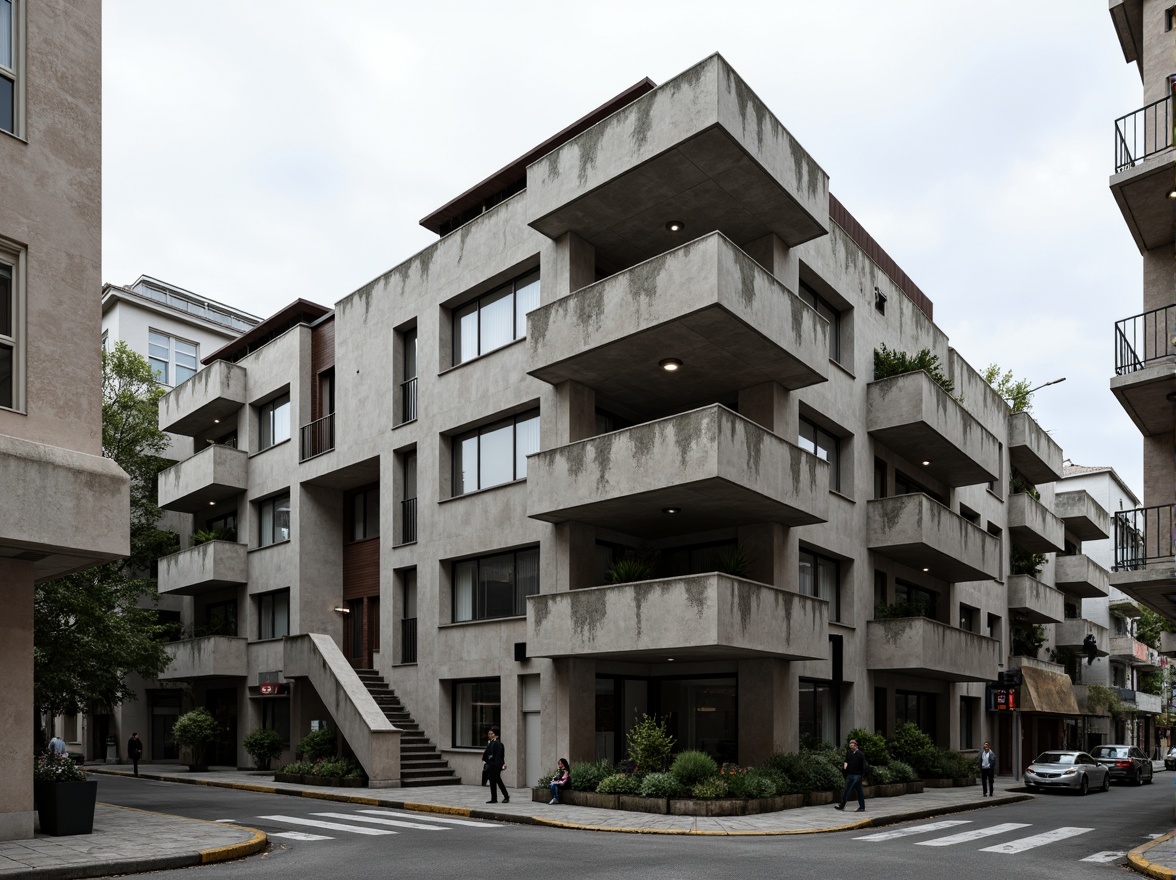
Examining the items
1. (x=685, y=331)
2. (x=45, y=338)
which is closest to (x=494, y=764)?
(x=685, y=331)

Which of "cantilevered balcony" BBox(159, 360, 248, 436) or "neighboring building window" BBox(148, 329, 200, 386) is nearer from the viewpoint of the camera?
"cantilevered balcony" BBox(159, 360, 248, 436)

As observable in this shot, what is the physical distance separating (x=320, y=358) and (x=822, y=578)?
713 inches

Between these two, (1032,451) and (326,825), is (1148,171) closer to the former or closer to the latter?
(326,825)

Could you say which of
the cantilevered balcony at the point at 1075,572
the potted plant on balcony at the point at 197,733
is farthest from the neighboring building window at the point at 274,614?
the cantilevered balcony at the point at 1075,572

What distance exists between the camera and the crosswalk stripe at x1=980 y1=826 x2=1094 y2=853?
58.2 ft

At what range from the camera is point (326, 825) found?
1981cm

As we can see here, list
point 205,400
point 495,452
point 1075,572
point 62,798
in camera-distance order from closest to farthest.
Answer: point 62,798, point 495,452, point 205,400, point 1075,572

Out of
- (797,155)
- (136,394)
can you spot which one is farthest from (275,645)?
(797,155)

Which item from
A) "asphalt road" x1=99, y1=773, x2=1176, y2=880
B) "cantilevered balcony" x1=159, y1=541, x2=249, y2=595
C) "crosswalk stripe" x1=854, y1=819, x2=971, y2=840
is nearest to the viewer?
"asphalt road" x1=99, y1=773, x2=1176, y2=880

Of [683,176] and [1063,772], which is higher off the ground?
[683,176]

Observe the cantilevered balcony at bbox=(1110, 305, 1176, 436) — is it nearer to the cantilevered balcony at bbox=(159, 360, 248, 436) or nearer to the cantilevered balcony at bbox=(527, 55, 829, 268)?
the cantilevered balcony at bbox=(527, 55, 829, 268)

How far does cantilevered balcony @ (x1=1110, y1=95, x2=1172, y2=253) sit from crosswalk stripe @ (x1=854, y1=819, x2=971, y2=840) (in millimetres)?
12978

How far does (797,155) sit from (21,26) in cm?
1671

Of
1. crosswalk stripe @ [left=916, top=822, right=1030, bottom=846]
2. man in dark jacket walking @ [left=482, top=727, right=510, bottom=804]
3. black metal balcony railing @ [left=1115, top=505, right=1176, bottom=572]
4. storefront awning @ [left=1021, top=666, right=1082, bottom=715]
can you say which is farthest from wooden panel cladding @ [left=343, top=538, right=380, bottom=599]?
storefront awning @ [left=1021, top=666, right=1082, bottom=715]
